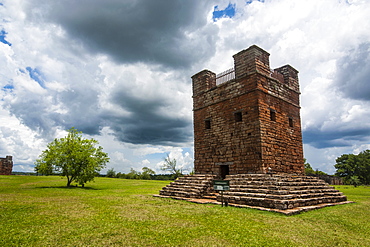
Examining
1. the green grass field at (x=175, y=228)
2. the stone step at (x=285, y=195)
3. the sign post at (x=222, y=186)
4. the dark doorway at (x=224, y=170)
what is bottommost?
the green grass field at (x=175, y=228)

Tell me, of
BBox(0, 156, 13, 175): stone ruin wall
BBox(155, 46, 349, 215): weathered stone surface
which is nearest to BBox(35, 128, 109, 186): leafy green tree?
BBox(155, 46, 349, 215): weathered stone surface

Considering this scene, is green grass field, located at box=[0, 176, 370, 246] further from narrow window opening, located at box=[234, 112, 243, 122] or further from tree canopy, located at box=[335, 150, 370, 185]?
tree canopy, located at box=[335, 150, 370, 185]

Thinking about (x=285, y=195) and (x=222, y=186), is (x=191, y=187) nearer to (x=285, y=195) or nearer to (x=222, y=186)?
(x=222, y=186)

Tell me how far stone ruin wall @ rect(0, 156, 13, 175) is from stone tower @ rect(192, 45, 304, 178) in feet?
127

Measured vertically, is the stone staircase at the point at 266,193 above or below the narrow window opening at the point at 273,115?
below

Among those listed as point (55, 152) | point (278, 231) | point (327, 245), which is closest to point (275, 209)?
point (278, 231)

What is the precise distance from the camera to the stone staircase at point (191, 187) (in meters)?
12.3

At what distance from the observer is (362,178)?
44.7 m

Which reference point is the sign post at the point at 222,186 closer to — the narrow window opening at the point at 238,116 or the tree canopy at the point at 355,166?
the narrow window opening at the point at 238,116

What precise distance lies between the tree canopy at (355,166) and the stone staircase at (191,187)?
42285mm

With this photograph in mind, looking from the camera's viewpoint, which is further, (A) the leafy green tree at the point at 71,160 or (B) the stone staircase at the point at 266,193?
(A) the leafy green tree at the point at 71,160

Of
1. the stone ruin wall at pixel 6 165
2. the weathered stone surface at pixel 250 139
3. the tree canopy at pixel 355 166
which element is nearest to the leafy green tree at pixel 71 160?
the weathered stone surface at pixel 250 139

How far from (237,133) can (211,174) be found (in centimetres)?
332

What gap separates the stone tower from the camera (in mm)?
12953
